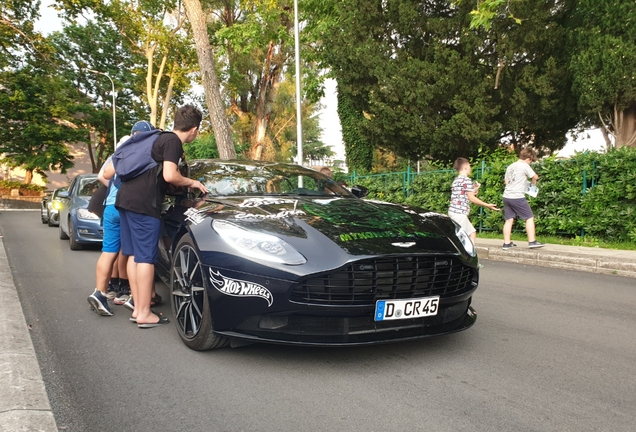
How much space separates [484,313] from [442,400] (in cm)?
207

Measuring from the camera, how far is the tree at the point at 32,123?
32.1 meters

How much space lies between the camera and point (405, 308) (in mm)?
2965

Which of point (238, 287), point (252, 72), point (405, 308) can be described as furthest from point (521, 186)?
point (252, 72)

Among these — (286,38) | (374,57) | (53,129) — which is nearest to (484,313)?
(374,57)

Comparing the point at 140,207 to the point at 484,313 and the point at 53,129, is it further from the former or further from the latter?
the point at 53,129

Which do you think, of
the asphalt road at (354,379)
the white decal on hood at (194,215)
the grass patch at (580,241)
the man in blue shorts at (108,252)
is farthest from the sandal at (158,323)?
the grass patch at (580,241)

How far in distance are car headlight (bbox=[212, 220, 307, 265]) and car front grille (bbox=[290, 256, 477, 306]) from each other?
171 millimetres

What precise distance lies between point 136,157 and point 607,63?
1374cm

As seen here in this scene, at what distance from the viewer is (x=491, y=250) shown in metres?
8.77

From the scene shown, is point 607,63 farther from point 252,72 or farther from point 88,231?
point 252,72

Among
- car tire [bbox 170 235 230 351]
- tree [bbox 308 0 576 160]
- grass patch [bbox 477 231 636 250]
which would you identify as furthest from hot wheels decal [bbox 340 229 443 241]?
tree [bbox 308 0 576 160]

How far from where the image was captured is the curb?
6883 mm

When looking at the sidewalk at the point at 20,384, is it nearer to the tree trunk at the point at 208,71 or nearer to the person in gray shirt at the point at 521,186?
the person in gray shirt at the point at 521,186

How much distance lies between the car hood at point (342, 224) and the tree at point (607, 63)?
41.1 feet
